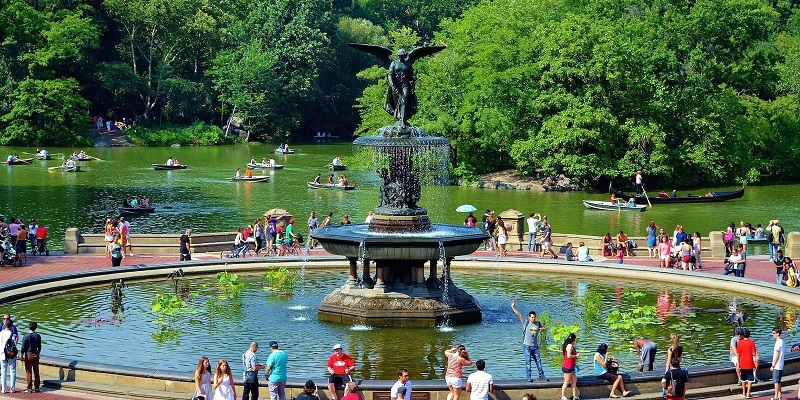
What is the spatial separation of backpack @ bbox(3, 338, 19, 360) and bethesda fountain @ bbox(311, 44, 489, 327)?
33.0ft

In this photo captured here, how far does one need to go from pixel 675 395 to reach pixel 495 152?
220 ft

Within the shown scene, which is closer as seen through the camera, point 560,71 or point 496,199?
point 496,199

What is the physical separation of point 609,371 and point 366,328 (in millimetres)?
8599

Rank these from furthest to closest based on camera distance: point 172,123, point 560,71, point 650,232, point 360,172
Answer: point 172,123, point 360,172, point 560,71, point 650,232

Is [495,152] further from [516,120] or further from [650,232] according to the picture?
[650,232]

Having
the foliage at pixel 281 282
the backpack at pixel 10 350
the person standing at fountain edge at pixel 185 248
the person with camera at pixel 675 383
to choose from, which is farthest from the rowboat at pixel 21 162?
the person with camera at pixel 675 383

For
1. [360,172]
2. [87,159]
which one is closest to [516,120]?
[360,172]

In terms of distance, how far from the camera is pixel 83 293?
38.2 meters

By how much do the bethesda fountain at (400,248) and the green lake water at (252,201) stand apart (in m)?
21.8

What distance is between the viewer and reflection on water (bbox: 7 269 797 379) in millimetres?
29453

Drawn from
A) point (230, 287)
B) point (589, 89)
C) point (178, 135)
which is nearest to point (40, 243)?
point (230, 287)

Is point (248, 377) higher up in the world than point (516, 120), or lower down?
lower down

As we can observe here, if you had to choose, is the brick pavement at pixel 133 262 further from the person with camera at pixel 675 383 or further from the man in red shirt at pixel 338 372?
the man in red shirt at pixel 338 372

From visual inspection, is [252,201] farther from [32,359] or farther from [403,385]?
[403,385]
